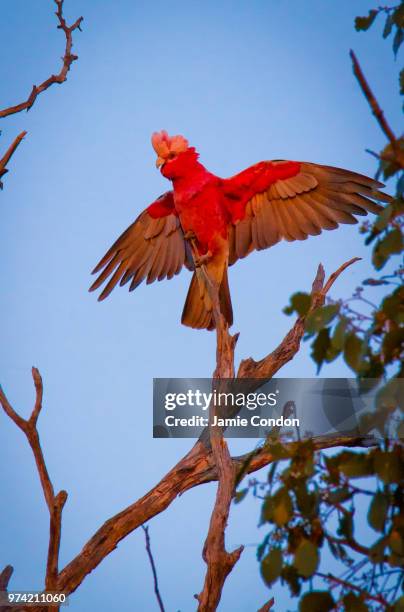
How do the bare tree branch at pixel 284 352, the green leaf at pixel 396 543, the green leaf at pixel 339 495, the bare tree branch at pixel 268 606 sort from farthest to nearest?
1. the bare tree branch at pixel 284 352
2. the bare tree branch at pixel 268 606
3. the green leaf at pixel 339 495
4. the green leaf at pixel 396 543

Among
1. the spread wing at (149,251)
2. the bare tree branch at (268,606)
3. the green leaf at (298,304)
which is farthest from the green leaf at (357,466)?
the spread wing at (149,251)

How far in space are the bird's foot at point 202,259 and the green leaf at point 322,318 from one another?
14.0ft

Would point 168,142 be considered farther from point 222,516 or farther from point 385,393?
point 385,393

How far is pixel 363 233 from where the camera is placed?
7.32 feet

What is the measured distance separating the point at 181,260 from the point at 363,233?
4.69 meters

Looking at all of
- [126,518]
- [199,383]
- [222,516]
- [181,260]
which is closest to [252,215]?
[181,260]

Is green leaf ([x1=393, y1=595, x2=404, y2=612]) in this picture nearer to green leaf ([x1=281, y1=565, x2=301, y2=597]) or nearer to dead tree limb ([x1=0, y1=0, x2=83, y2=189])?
green leaf ([x1=281, y1=565, x2=301, y2=597])

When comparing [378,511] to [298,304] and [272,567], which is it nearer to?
[272,567]

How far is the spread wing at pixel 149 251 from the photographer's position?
22.7 feet

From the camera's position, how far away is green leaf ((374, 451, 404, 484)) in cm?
194

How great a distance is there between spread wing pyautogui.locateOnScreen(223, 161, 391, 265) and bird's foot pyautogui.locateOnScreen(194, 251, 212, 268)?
273mm

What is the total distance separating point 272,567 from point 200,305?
178 inches

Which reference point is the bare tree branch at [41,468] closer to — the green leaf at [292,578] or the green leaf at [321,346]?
the green leaf at [292,578]

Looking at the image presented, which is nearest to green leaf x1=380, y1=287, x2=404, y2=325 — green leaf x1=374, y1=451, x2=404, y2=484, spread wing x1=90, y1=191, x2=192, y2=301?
green leaf x1=374, y1=451, x2=404, y2=484
